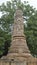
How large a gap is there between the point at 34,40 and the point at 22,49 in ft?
23.8

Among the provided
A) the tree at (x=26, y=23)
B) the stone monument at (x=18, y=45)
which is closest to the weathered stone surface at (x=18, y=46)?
the stone monument at (x=18, y=45)

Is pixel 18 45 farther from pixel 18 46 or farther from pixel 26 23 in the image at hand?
pixel 26 23

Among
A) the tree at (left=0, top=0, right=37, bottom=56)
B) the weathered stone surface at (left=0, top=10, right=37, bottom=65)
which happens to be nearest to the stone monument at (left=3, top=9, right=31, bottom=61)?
the weathered stone surface at (left=0, top=10, right=37, bottom=65)

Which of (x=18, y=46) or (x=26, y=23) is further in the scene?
(x=26, y=23)

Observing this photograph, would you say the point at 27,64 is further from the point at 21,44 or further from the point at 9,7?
the point at 9,7

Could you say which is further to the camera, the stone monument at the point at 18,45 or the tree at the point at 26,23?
the tree at the point at 26,23

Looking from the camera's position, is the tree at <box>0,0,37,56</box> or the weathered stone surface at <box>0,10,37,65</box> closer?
the weathered stone surface at <box>0,10,37,65</box>

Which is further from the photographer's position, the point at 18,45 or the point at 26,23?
the point at 26,23

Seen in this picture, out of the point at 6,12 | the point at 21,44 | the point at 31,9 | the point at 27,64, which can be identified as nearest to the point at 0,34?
the point at 6,12

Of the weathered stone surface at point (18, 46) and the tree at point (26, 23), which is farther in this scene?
the tree at point (26, 23)

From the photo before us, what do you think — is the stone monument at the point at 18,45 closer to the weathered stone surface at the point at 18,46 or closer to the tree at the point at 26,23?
the weathered stone surface at the point at 18,46

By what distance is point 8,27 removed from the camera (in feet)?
92.5

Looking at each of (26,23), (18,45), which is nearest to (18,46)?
(18,45)

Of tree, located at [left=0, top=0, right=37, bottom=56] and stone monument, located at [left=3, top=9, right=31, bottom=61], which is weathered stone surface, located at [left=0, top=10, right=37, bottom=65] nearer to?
stone monument, located at [left=3, top=9, right=31, bottom=61]
